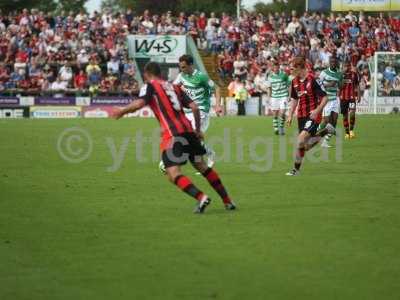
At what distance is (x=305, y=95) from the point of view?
16.8 meters

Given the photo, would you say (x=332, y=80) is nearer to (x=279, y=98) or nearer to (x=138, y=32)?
(x=279, y=98)

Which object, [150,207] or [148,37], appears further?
[148,37]

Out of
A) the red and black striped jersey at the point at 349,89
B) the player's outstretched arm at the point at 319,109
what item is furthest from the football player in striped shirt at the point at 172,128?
the red and black striped jersey at the point at 349,89

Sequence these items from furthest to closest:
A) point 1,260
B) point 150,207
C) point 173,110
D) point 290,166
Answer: point 290,166 → point 150,207 → point 173,110 → point 1,260

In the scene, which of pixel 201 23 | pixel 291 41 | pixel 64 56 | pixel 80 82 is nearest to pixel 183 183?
pixel 80 82

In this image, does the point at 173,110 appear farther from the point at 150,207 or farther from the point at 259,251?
the point at 259,251

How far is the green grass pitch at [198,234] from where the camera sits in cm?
771

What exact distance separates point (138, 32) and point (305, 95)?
27.6 metres

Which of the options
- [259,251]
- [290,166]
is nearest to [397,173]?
[290,166]

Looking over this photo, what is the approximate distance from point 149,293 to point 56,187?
745 cm

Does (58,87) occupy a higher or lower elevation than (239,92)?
higher

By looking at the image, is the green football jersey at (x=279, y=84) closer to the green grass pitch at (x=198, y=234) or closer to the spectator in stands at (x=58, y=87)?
the green grass pitch at (x=198, y=234)

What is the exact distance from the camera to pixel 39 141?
2464 cm

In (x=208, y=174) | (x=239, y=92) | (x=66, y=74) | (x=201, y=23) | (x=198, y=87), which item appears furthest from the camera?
(x=201, y=23)
